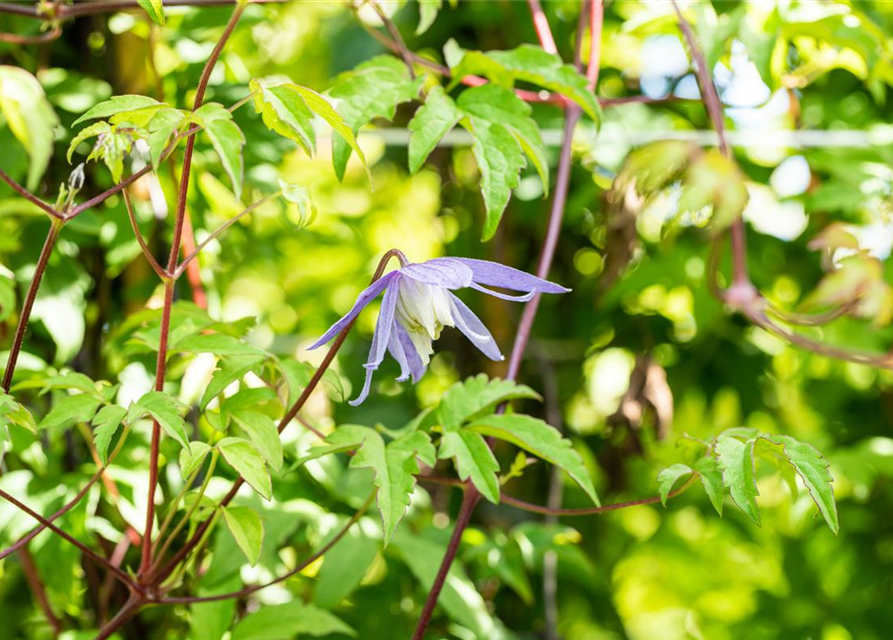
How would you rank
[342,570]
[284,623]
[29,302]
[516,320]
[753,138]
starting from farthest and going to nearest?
[516,320]
[753,138]
[342,570]
[284,623]
[29,302]

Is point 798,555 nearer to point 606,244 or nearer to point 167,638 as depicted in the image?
point 606,244

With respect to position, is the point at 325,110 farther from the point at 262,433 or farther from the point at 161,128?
the point at 262,433

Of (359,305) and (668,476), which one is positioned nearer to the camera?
(359,305)

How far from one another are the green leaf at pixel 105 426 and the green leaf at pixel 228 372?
8 centimetres

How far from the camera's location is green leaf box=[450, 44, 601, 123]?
3.02 ft

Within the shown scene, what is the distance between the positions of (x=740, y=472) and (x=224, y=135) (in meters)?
0.47

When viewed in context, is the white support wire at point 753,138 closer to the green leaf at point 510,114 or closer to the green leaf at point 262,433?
the green leaf at point 510,114

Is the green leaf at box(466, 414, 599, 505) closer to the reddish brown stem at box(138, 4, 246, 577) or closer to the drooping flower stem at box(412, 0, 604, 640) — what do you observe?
the drooping flower stem at box(412, 0, 604, 640)

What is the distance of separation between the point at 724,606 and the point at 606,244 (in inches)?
52.7

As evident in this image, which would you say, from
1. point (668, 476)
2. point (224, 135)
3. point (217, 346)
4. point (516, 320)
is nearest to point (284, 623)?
point (217, 346)

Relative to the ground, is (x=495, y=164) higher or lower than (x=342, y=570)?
higher

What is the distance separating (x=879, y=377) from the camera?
64.4 inches

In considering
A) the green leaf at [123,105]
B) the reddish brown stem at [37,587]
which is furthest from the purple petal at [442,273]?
the reddish brown stem at [37,587]

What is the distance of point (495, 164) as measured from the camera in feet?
2.65
